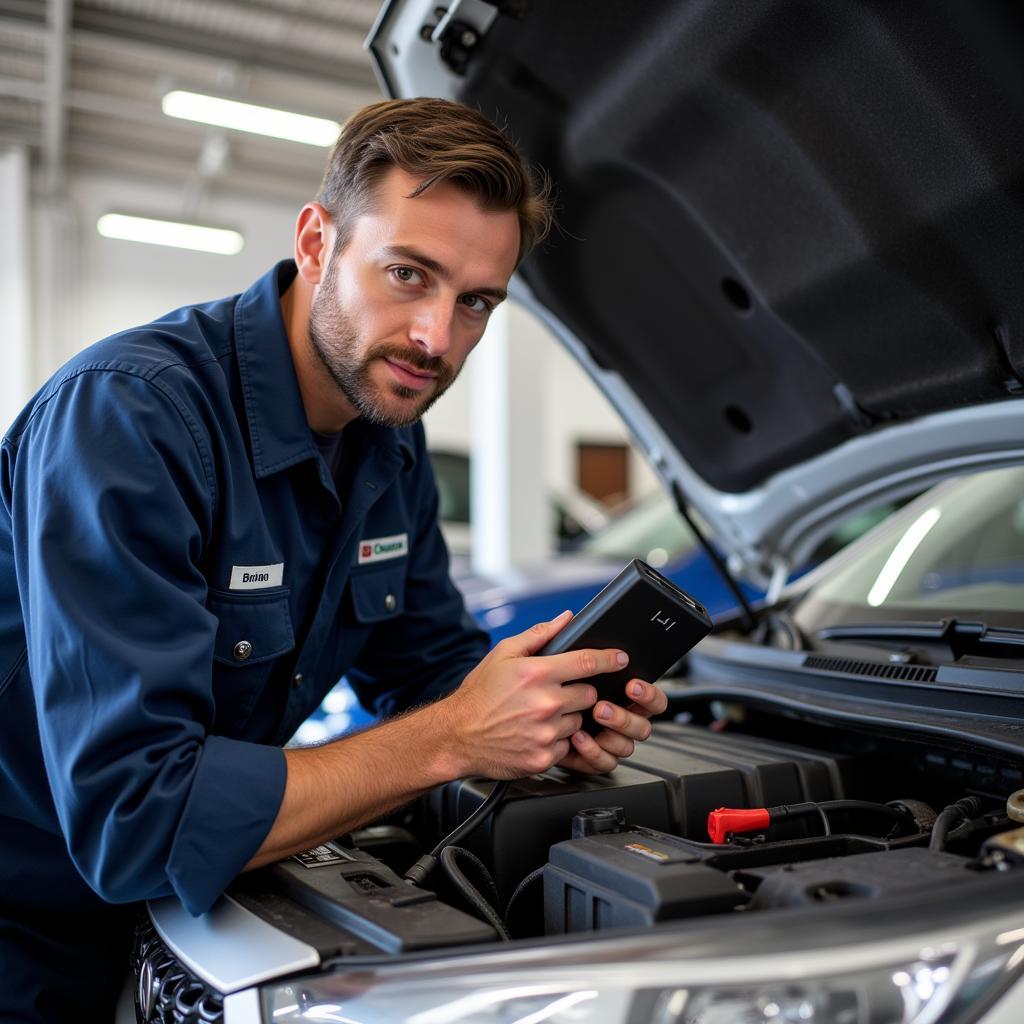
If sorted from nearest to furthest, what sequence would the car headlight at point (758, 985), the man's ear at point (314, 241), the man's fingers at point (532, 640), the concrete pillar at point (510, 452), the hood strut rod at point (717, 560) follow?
the car headlight at point (758, 985), the man's fingers at point (532, 640), the man's ear at point (314, 241), the hood strut rod at point (717, 560), the concrete pillar at point (510, 452)

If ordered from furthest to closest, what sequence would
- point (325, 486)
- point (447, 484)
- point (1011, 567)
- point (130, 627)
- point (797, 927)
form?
point (447, 484), point (1011, 567), point (325, 486), point (130, 627), point (797, 927)

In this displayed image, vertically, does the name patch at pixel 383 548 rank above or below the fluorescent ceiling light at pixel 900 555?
above

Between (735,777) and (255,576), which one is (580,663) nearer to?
(735,777)

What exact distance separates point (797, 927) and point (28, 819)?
92cm

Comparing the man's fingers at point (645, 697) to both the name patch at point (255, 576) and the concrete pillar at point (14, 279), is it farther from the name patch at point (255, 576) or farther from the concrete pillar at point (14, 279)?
the concrete pillar at point (14, 279)

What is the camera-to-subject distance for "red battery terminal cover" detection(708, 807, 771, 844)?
1.14 meters

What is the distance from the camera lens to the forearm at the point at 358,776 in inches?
41.4

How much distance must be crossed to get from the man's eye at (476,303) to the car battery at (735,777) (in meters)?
0.66

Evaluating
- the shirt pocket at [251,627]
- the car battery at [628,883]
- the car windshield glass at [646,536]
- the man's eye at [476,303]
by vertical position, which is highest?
the car windshield glass at [646,536]

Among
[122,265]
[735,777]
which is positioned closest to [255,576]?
[735,777]

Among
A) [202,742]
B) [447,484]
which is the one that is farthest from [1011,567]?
[447,484]

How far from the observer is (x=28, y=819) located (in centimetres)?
122

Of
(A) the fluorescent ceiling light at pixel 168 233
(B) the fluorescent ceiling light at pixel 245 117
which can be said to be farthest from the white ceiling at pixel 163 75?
(A) the fluorescent ceiling light at pixel 168 233

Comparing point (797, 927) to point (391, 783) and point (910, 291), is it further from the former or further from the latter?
point (910, 291)
